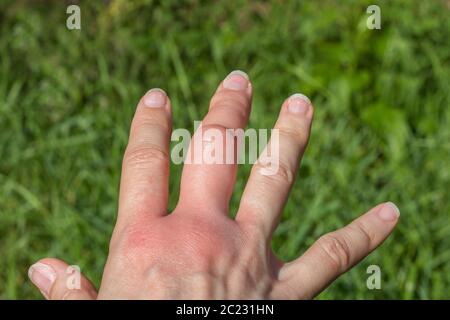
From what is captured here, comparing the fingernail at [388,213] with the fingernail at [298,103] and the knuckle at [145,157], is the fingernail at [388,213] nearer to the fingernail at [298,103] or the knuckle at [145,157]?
the fingernail at [298,103]

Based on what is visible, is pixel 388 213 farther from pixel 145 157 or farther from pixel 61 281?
pixel 61 281

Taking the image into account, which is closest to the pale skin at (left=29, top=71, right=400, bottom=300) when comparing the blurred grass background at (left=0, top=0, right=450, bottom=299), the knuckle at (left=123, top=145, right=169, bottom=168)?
the knuckle at (left=123, top=145, right=169, bottom=168)

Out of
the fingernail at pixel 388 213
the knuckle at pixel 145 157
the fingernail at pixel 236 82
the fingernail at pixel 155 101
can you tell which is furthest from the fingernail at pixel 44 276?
the fingernail at pixel 388 213

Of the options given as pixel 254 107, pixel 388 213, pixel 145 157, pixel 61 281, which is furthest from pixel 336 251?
pixel 254 107

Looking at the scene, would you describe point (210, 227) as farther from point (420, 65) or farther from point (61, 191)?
point (420, 65)

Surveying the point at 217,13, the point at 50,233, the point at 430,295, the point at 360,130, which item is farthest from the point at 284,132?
the point at 217,13
